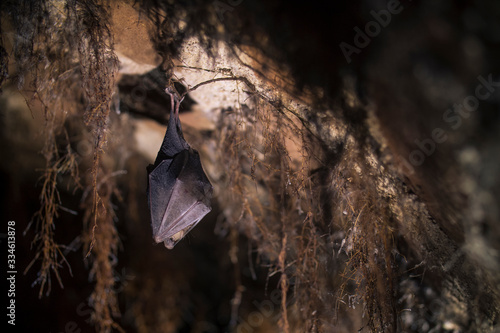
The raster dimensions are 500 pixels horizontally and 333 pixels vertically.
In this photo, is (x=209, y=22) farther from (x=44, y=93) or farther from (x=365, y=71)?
(x=44, y=93)

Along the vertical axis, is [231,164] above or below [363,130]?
above

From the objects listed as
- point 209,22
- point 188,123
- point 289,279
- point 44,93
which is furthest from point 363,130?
point 44,93

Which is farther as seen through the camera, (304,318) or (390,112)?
(304,318)

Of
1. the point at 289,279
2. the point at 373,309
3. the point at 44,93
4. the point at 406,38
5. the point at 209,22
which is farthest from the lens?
the point at 289,279

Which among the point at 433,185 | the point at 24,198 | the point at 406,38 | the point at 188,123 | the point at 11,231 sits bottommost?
the point at 433,185
